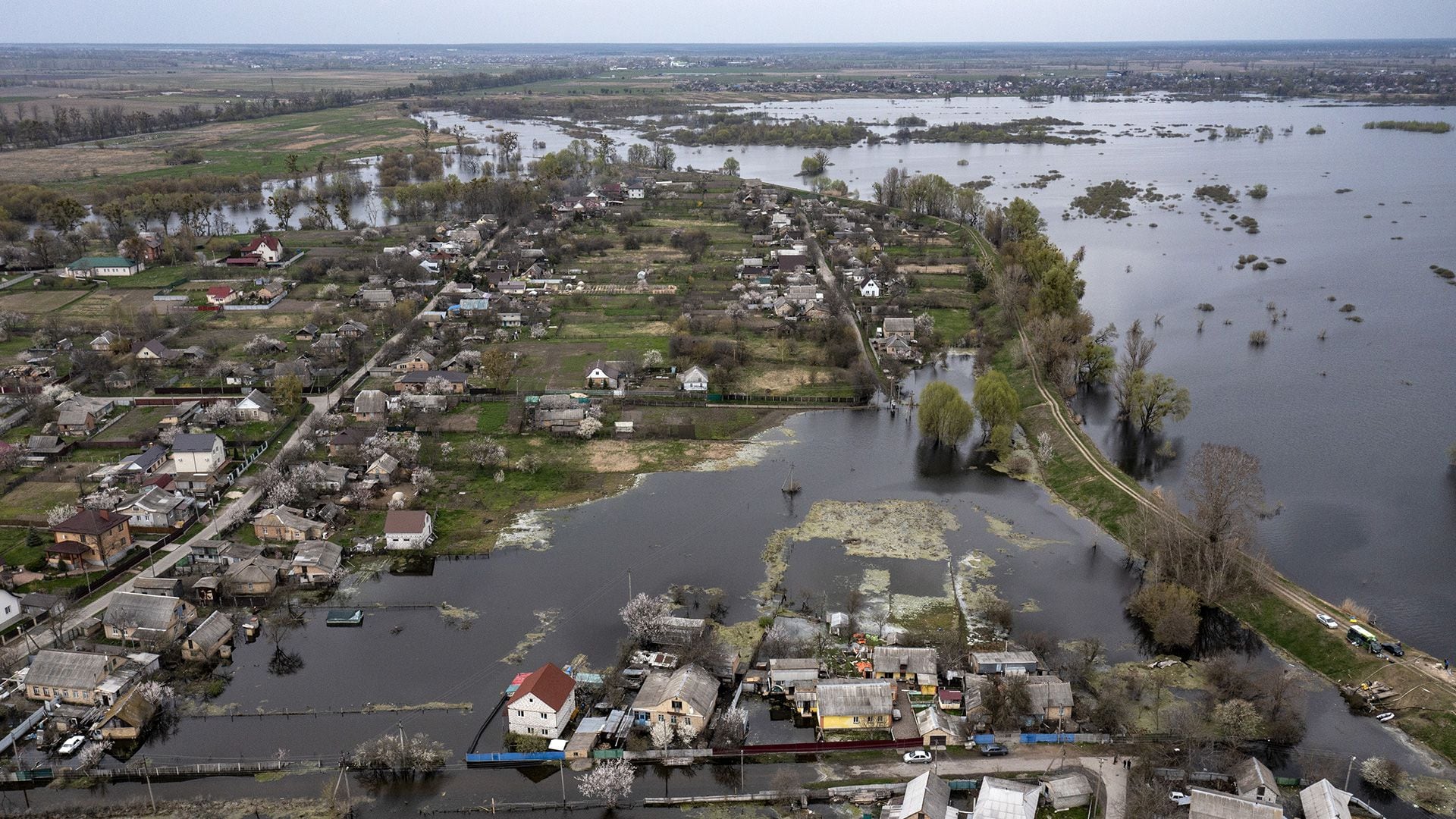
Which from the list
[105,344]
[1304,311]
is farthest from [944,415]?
[105,344]

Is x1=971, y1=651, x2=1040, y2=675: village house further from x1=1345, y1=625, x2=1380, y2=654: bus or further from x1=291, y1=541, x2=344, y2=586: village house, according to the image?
x1=291, y1=541, x2=344, y2=586: village house

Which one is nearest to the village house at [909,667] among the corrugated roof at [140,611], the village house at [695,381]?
the corrugated roof at [140,611]

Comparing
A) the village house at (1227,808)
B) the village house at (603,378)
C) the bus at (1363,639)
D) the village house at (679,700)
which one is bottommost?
the village house at (679,700)

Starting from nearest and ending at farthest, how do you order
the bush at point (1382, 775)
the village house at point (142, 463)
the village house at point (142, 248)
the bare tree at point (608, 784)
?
1. the bush at point (1382, 775)
2. the bare tree at point (608, 784)
3. the village house at point (142, 463)
4. the village house at point (142, 248)

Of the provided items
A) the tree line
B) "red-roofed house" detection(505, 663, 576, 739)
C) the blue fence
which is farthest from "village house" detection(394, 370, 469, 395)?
the tree line

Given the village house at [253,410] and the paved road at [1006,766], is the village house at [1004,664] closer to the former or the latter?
the paved road at [1006,766]

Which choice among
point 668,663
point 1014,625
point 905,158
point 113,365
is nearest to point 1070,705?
point 1014,625

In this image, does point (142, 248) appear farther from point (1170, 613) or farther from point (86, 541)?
point (1170, 613)

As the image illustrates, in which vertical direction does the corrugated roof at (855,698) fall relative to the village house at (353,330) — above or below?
below
